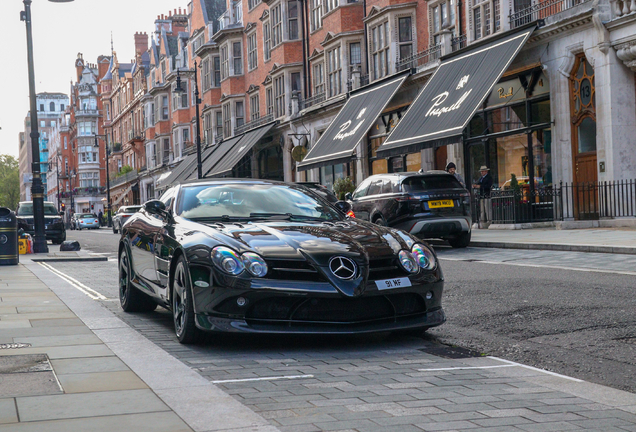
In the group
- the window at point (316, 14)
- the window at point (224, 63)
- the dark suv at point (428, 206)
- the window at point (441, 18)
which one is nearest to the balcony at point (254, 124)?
the window at point (224, 63)

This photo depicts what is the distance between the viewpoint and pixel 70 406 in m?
4.04

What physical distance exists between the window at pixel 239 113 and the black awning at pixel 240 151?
12.5 feet

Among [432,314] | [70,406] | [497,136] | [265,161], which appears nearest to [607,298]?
[432,314]

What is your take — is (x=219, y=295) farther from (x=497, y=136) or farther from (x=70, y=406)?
(x=497, y=136)

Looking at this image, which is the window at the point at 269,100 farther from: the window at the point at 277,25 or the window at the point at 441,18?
the window at the point at 441,18

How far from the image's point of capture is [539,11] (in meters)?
21.2

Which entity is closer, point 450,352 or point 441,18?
point 450,352

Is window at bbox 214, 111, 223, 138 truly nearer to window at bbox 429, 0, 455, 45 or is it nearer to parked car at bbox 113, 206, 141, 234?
parked car at bbox 113, 206, 141, 234

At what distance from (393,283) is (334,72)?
28682mm

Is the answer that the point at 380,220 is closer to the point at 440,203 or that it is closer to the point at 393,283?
the point at 440,203

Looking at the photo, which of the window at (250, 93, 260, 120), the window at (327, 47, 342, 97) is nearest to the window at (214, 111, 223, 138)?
the window at (250, 93, 260, 120)

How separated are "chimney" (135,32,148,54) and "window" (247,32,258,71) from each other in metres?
43.3

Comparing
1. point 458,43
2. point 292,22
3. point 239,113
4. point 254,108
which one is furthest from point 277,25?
point 458,43

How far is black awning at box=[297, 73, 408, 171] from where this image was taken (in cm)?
2653
